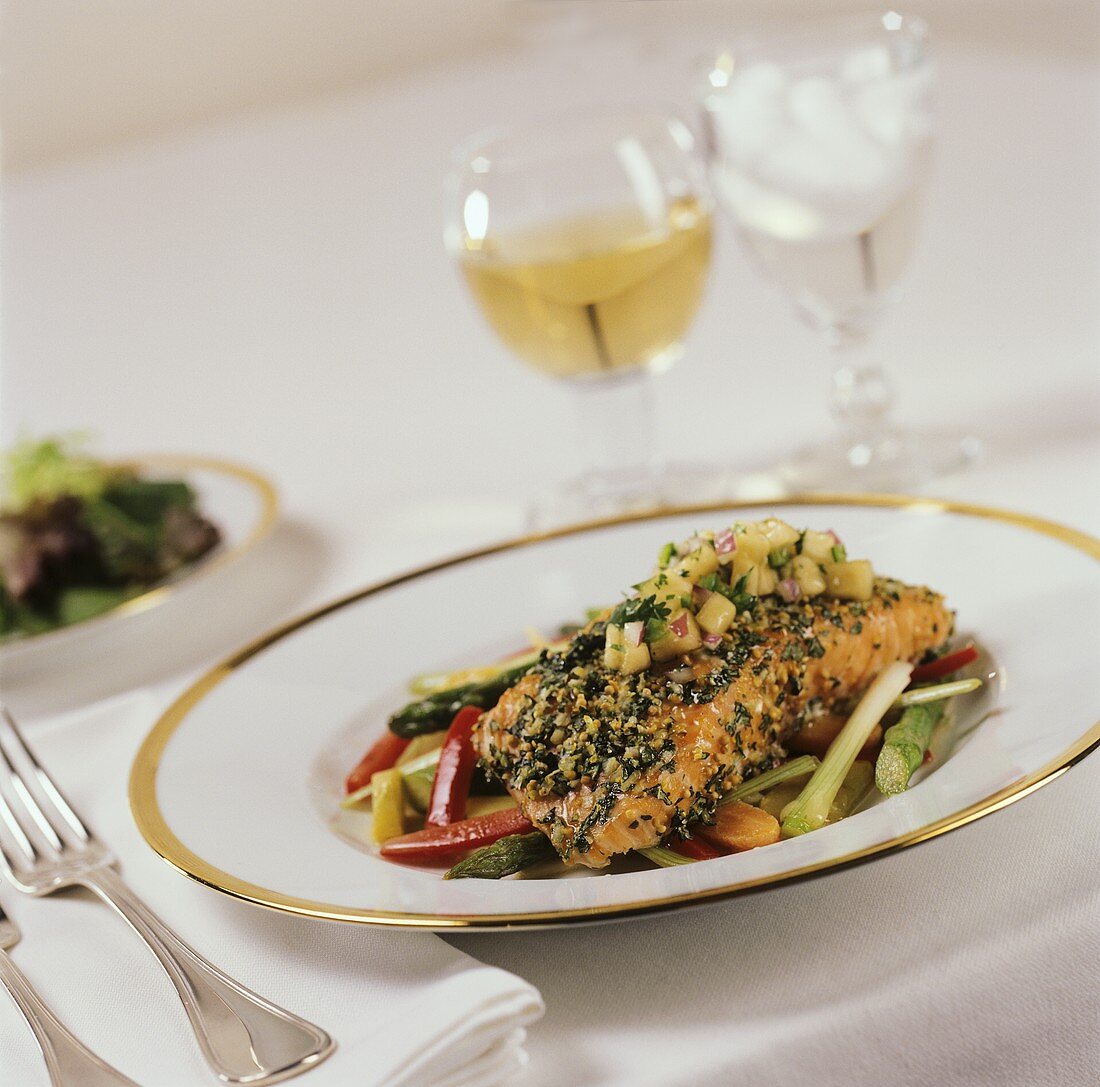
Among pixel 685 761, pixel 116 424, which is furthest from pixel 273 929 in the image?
pixel 116 424

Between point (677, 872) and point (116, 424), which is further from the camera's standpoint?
point (116, 424)

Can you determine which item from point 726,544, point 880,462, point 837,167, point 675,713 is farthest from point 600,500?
point 675,713

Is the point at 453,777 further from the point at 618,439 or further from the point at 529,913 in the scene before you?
the point at 618,439

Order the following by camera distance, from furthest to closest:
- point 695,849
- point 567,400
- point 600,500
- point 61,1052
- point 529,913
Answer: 1. point 567,400
2. point 600,500
3. point 695,849
4. point 61,1052
5. point 529,913

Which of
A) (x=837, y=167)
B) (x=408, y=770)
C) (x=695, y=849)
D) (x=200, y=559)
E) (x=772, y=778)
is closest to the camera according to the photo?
(x=695, y=849)

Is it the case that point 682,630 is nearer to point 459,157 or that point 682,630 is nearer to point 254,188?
point 459,157

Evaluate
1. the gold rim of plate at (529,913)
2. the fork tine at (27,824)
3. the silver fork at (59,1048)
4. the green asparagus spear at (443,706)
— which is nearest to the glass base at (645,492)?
the gold rim of plate at (529,913)

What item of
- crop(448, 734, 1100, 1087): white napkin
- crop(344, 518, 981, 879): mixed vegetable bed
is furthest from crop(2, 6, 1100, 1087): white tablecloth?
crop(344, 518, 981, 879): mixed vegetable bed
